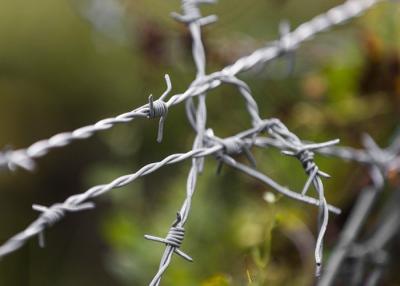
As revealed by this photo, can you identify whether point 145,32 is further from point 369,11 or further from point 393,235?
point 393,235

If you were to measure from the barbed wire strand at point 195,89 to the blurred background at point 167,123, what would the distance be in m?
0.20

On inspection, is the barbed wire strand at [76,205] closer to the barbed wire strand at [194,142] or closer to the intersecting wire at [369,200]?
the barbed wire strand at [194,142]

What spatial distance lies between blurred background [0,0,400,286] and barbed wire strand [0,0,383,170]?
20 centimetres

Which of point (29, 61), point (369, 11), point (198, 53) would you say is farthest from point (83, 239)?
point (198, 53)

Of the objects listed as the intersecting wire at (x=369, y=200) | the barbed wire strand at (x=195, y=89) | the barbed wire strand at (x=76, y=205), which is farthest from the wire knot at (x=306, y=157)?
the intersecting wire at (x=369, y=200)

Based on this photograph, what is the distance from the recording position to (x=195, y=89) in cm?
92

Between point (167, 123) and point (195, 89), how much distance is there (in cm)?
155

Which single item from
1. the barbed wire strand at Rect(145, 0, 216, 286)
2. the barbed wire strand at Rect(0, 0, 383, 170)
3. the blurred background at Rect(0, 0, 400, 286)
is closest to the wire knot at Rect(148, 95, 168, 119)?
the barbed wire strand at Rect(0, 0, 383, 170)

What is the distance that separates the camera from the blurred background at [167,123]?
5.41 ft

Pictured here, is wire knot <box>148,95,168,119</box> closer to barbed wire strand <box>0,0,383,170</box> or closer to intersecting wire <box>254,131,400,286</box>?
barbed wire strand <box>0,0,383,170</box>

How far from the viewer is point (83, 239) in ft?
7.91

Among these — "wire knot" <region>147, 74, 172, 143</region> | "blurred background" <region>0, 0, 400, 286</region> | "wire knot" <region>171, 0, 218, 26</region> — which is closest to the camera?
"wire knot" <region>147, 74, 172, 143</region>

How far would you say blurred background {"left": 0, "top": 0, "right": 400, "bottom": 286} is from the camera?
1648mm

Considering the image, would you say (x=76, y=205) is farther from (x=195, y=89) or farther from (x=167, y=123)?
(x=167, y=123)
